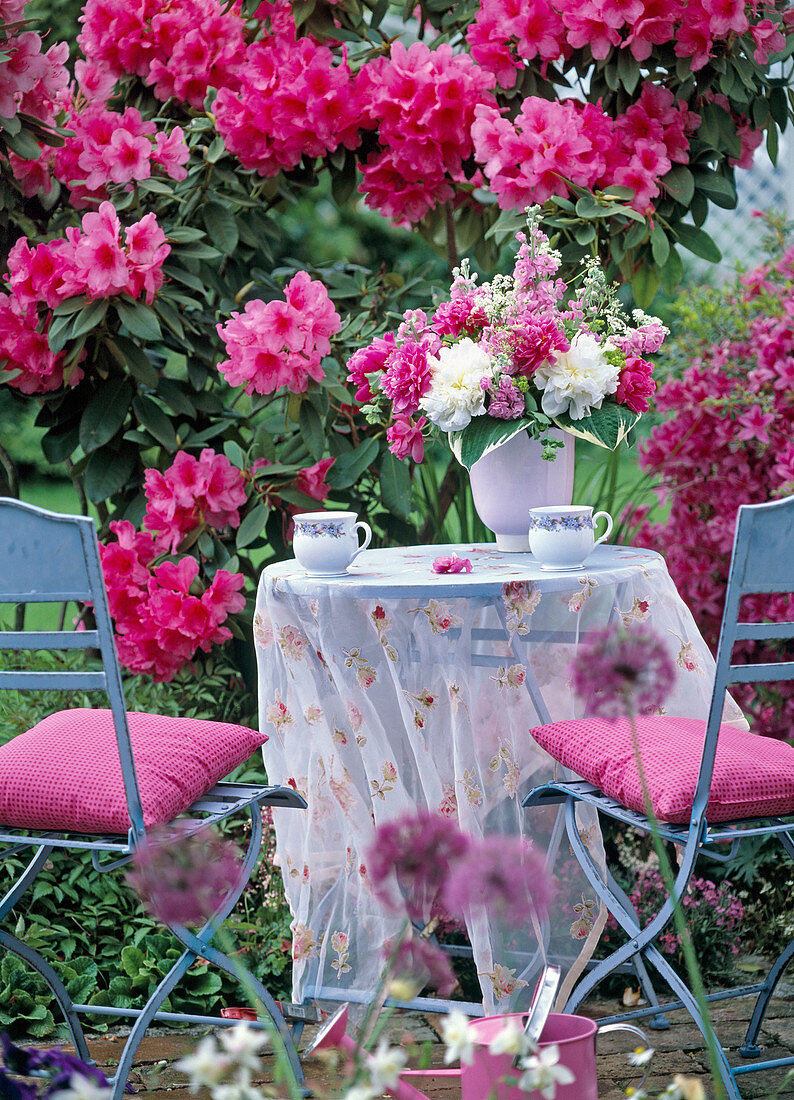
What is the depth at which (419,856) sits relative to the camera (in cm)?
→ 72

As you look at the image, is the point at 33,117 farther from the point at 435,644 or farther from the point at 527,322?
the point at 435,644

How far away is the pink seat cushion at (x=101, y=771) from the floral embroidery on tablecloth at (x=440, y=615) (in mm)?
352

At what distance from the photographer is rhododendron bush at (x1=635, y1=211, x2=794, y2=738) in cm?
295

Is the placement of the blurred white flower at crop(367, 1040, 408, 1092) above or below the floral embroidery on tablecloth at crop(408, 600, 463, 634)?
below

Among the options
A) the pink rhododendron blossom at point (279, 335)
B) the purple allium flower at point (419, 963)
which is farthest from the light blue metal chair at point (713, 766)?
the pink rhododendron blossom at point (279, 335)

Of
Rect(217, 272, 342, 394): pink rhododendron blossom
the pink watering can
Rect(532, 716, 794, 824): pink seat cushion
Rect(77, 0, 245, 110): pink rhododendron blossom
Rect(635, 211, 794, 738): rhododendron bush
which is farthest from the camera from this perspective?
Rect(635, 211, 794, 738): rhododendron bush

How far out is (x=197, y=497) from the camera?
98.8 inches

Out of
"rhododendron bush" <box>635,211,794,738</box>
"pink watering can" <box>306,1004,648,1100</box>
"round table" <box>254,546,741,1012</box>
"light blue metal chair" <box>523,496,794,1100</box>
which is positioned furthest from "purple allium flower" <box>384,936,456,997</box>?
"rhododendron bush" <box>635,211,794,738</box>

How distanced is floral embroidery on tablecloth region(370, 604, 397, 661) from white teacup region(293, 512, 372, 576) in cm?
9

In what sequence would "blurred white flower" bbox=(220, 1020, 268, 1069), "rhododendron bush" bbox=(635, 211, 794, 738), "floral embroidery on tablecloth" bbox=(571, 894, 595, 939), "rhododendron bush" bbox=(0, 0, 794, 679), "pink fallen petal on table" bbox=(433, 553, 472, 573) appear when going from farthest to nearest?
"rhododendron bush" bbox=(635, 211, 794, 738), "rhododendron bush" bbox=(0, 0, 794, 679), "floral embroidery on tablecloth" bbox=(571, 894, 595, 939), "pink fallen petal on table" bbox=(433, 553, 472, 573), "blurred white flower" bbox=(220, 1020, 268, 1069)

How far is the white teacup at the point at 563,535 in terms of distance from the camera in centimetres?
183

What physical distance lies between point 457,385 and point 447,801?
27.1 inches

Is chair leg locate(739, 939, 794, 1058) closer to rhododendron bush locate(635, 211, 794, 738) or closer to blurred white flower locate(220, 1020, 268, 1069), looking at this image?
rhododendron bush locate(635, 211, 794, 738)

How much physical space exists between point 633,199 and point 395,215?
635 millimetres
